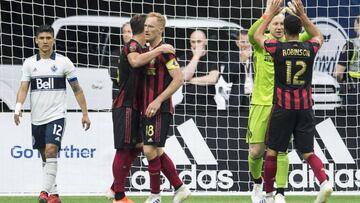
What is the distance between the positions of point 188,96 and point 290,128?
3.99m

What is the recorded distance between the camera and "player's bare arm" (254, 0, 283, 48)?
11.8m

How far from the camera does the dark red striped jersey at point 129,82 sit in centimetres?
1192

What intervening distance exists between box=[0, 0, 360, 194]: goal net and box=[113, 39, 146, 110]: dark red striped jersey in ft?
10.6

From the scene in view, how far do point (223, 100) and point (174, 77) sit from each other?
3.99 m

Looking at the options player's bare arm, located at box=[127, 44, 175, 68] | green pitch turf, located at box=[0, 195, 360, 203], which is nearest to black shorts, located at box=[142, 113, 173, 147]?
player's bare arm, located at box=[127, 44, 175, 68]

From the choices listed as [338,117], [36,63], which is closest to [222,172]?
[338,117]

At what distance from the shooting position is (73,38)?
615 inches

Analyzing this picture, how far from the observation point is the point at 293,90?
1171 cm

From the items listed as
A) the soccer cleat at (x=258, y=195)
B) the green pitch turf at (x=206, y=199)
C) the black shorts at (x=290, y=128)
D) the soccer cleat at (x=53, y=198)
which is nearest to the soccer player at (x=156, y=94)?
the black shorts at (x=290, y=128)

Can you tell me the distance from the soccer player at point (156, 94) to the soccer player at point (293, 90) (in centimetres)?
100

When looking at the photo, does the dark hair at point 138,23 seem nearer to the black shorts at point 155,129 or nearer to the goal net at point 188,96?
the black shorts at point 155,129

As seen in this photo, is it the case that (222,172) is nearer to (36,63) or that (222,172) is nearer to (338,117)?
(338,117)

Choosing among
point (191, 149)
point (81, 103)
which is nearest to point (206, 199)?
point (191, 149)

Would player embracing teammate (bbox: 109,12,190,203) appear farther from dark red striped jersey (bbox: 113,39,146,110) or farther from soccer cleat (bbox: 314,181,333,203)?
soccer cleat (bbox: 314,181,333,203)
